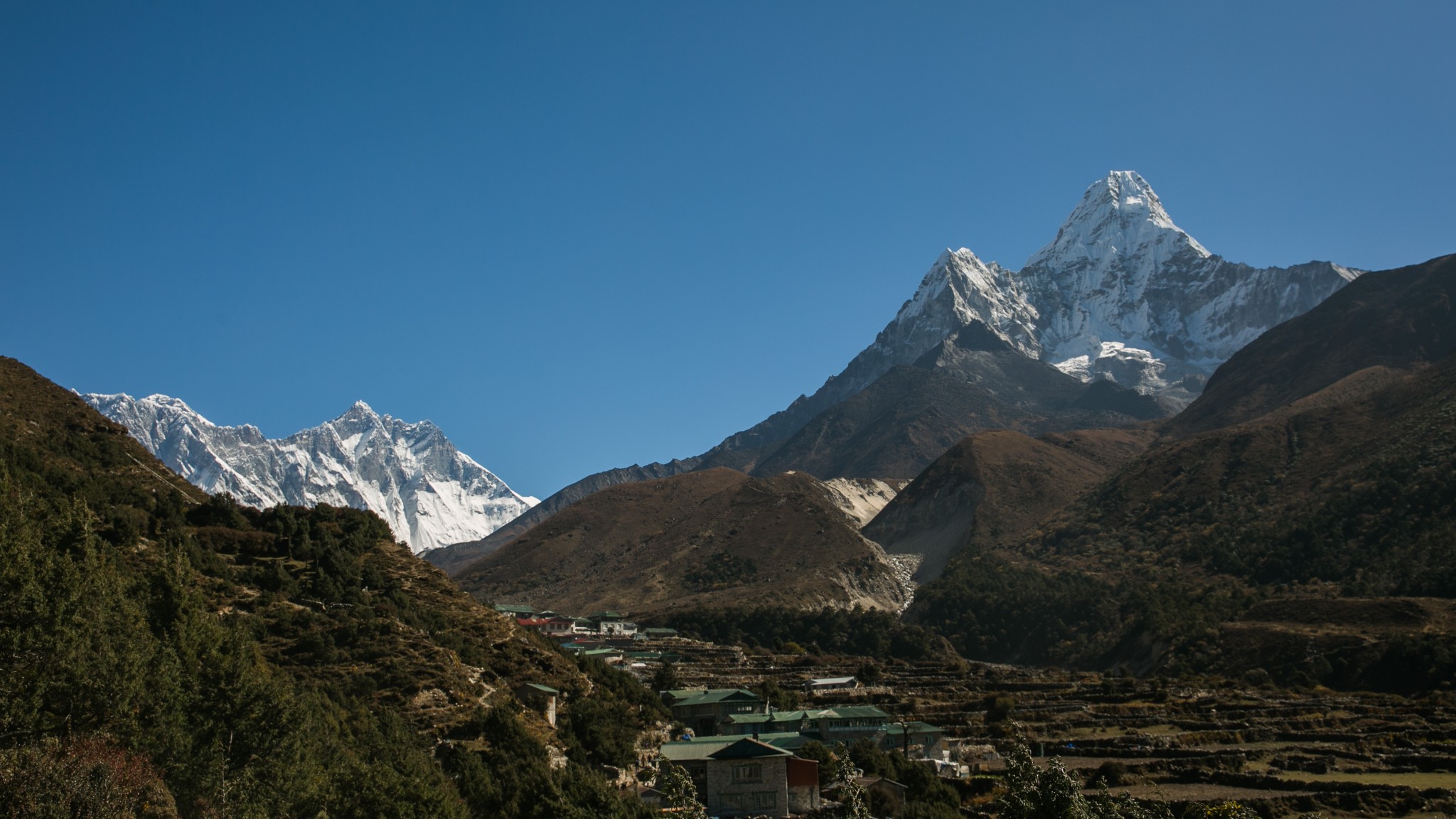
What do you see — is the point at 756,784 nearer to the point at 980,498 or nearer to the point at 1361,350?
the point at 980,498

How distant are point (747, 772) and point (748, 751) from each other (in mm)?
791

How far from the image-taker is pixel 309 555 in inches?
2067

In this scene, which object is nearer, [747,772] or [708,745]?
[747,772]

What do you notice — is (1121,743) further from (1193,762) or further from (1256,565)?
(1256,565)

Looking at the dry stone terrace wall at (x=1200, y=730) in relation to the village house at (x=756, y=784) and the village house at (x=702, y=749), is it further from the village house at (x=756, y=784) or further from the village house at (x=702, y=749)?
the village house at (x=702, y=749)

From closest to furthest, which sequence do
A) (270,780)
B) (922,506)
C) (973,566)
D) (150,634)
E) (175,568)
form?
1. (270,780)
2. (150,634)
3. (175,568)
4. (973,566)
5. (922,506)

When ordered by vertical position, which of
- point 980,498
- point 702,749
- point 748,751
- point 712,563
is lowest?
point 702,749

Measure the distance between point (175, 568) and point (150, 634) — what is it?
3030 mm

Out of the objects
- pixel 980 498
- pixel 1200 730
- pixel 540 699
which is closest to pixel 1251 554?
pixel 1200 730

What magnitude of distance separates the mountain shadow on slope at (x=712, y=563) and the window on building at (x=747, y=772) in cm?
8900

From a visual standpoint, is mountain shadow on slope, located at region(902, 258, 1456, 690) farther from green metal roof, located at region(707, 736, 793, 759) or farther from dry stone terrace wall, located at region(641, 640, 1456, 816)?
green metal roof, located at region(707, 736, 793, 759)

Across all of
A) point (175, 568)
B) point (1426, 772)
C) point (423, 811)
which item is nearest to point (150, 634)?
point (175, 568)

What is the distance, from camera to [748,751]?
4041 cm

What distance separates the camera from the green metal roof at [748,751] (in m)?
40.1
